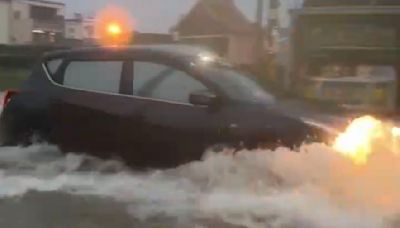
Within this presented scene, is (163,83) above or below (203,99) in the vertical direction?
above

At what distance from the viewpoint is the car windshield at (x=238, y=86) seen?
6.98m

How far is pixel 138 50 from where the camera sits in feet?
25.0

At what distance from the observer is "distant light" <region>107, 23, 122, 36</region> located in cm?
1543

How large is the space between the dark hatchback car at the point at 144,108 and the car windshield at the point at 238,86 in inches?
0.4

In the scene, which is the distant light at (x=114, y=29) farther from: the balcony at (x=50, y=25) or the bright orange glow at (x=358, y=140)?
the balcony at (x=50, y=25)

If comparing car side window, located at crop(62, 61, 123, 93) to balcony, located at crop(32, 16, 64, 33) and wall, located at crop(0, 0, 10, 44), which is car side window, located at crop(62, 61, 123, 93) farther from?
balcony, located at crop(32, 16, 64, 33)

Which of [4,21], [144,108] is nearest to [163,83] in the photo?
[144,108]

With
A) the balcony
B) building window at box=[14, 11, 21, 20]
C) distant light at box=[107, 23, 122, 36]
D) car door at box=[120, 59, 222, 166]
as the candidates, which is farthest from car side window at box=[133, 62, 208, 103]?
building window at box=[14, 11, 21, 20]

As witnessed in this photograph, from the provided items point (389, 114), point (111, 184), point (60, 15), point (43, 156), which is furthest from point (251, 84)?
point (60, 15)

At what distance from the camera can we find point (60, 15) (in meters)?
71.2

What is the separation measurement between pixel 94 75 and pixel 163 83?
90 centimetres

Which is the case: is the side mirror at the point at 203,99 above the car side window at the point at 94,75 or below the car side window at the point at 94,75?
below

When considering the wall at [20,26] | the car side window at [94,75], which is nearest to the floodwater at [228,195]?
the car side window at [94,75]

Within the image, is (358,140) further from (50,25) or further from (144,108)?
(50,25)
